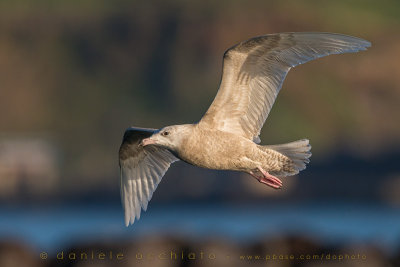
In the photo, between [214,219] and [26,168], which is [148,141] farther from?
[26,168]

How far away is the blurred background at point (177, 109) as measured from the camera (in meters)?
55.5

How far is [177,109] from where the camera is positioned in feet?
314

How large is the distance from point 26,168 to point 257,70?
206 ft

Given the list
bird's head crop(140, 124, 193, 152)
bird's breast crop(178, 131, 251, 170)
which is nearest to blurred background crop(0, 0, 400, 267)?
bird's head crop(140, 124, 193, 152)

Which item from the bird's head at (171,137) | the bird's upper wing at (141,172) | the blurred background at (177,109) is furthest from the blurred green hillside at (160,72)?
the bird's head at (171,137)

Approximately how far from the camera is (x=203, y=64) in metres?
107

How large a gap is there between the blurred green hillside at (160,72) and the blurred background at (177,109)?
0.17m

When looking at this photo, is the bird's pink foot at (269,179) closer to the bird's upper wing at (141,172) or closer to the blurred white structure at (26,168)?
the bird's upper wing at (141,172)

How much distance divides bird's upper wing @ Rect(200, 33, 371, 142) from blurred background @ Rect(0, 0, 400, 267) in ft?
81.2

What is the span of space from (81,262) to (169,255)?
154cm

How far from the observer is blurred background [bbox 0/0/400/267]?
55.5 m

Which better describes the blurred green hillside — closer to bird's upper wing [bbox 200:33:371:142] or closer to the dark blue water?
the dark blue water

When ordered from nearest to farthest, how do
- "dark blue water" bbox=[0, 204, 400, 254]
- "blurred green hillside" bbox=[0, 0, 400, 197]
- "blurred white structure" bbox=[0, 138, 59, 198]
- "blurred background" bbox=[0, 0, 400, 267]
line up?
"dark blue water" bbox=[0, 204, 400, 254], "blurred background" bbox=[0, 0, 400, 267], "blurred white structure" bbox=[0, 138, 59, 198], "blurred green hillside" bbox=[0, 0, 400, 197]

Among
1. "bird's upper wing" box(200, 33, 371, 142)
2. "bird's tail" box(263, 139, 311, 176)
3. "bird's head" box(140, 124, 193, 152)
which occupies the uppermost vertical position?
"bird's upper wing" box(200, 33, 371, 142)
